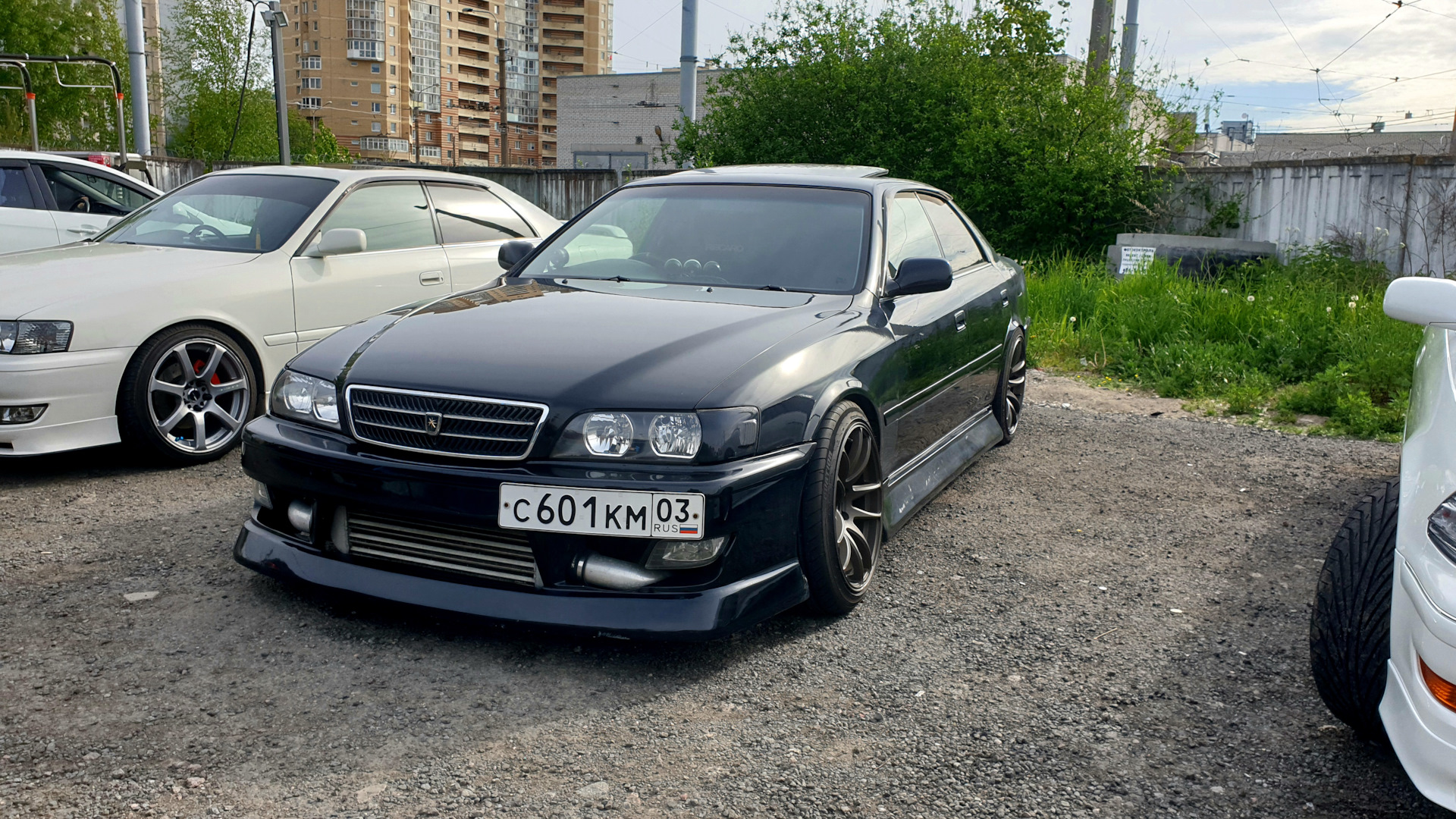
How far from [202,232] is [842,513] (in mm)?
4219

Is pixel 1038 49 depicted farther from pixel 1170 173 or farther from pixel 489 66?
pixel 489 66

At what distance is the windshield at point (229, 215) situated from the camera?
19.3 ft

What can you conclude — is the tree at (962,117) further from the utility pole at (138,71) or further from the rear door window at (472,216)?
the utility pole at (138,71)

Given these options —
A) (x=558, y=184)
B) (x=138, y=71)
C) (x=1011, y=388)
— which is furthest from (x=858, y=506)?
(x=138, y=71)

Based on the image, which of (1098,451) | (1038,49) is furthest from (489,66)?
(1098,451)

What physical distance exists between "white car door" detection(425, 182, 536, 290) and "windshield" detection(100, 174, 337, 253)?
2.48 feet

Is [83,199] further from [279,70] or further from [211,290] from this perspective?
[279,70]

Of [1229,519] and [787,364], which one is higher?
[787,364]

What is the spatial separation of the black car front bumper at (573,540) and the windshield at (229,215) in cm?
300

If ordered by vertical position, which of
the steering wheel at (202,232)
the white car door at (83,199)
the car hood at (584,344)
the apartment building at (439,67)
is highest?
the apartment building at (439,67)

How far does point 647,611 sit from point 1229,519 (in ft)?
9.95

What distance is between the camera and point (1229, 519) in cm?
486

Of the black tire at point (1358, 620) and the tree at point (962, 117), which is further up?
the tree at point (962, 117)

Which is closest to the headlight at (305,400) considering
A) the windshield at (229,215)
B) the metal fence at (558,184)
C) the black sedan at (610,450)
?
the black sedan at (610,450)
